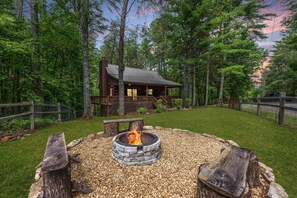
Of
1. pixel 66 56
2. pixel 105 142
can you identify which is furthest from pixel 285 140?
pixel 66 56

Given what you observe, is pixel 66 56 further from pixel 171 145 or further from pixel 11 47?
pixel 171 145

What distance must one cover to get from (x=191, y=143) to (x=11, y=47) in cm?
891

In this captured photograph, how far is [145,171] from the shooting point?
2867 millimetres

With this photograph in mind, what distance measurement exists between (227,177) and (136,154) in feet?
6.06

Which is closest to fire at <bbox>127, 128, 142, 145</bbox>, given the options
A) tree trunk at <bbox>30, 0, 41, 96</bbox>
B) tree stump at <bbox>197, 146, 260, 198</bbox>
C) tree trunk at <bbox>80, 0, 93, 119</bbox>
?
tree stump at <bbox>197, 146, 260, 198</bbox>

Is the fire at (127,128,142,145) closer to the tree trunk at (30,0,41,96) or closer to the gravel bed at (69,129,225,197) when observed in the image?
the gravel bed at (69,129,225,197)

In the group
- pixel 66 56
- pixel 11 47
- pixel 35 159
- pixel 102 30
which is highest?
pixel 102 30

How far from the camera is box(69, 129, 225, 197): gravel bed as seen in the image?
2.32m

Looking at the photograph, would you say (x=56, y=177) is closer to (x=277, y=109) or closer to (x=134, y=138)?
(x=134, y=138)

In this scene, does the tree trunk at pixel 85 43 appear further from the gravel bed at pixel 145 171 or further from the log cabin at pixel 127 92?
the gravel bed at pixel 145 171

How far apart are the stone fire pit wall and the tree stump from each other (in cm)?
144

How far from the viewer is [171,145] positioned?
4219 mm

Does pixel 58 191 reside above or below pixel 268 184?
above

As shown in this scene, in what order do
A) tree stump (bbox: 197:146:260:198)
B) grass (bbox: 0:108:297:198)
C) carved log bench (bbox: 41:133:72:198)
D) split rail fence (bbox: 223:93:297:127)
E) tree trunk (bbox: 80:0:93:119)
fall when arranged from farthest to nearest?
tree trunk (bbox: 80:0:93:119), split rail fence (bbox: 223:93:297:127), grass (bbox: 0:108:297:198), carved log bench (bbox: 41:133:72:198), tree stump (bbox: 197:146:260:198)
